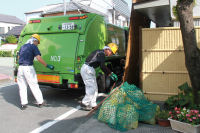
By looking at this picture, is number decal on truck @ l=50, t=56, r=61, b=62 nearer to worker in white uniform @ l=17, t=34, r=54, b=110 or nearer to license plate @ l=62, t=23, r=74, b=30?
worker in white uniform @ l=17, t=34, r=54, b=110

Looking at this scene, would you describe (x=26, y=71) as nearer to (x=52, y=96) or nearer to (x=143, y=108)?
(x=52, y=96)

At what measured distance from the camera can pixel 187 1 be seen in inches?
149

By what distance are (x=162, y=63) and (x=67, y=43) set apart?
270 centimetres

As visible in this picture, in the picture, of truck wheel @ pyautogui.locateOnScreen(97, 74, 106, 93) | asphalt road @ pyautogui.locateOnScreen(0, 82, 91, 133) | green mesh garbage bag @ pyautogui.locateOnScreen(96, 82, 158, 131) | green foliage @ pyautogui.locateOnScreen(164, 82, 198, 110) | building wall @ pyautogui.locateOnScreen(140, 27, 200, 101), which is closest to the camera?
green mesh garbage bag @ pyautogui.locateOnScreen(96, 82, 158, 131)

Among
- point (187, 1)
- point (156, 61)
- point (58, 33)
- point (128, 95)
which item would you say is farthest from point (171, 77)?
point (58, 33)

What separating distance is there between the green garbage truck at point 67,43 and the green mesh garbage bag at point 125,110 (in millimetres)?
1569

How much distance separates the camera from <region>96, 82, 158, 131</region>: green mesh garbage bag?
4.16 m

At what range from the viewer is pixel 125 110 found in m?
4.20

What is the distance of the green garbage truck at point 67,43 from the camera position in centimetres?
596

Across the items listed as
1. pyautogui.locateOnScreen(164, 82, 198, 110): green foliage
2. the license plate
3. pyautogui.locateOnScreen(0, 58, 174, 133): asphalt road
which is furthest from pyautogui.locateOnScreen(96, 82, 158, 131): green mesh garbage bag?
the license plate

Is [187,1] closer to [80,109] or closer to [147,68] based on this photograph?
[147,68]

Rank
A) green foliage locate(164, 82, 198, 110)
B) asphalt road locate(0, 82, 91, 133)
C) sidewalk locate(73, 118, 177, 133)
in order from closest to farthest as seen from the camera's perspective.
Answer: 1. sidewalk locate(73, 118, 177, 133)
2. green foliage locate(164, 82, 198, 110)
3. asphalt road locate(0, 82, 91, 133)

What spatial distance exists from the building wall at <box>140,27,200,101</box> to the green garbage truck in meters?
1.50

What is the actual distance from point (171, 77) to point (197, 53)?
191cm
